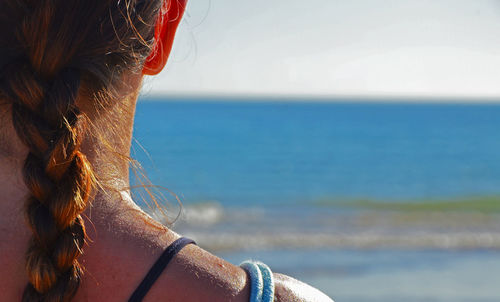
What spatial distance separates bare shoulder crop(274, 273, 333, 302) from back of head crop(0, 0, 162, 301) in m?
0.32

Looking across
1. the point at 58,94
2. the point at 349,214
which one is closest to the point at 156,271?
the point at 58,94

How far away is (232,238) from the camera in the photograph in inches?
341

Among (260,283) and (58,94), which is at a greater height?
(58,94)

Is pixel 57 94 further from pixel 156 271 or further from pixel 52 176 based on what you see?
pixel 156 271

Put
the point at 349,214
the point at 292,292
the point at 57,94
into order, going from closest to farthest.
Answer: the point at 57,94, the point at 292,292, the point at 349,214

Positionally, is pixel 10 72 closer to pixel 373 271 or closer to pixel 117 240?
pixel 117 240

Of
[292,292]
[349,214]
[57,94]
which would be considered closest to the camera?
[57,94]

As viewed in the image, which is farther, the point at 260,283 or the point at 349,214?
the point at 349,214

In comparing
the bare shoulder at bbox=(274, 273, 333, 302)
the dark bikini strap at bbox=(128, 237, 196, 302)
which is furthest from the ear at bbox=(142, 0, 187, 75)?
the bare shoulder at bbox=(274, 273, 333, 302)

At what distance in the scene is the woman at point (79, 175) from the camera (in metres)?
0.84

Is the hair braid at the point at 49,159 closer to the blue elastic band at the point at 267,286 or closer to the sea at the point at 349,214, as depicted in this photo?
the sea at the point at 349,214

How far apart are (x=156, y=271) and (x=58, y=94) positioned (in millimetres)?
305

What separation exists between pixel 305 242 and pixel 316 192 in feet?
20.3

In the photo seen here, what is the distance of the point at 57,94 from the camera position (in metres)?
0.84
